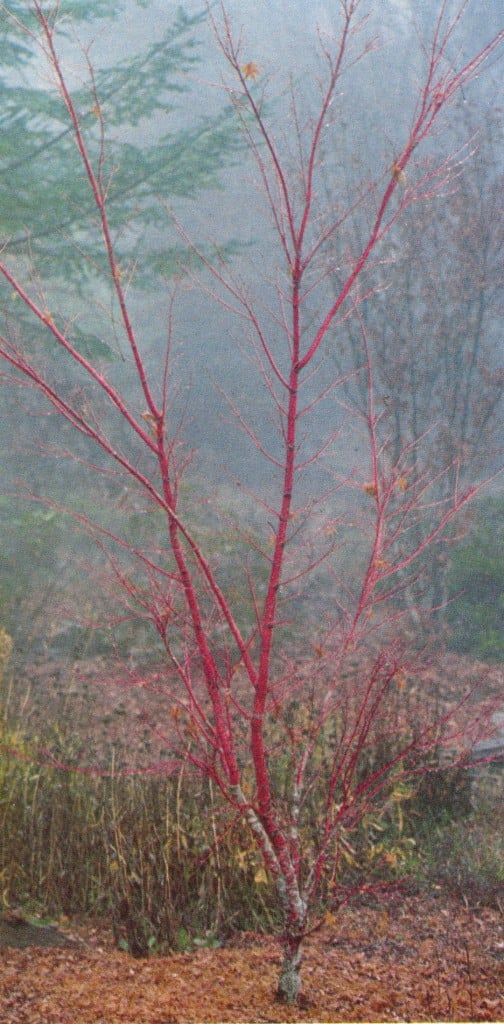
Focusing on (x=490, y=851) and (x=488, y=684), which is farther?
(x=488, y=684)

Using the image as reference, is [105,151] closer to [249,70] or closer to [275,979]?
[249,70]

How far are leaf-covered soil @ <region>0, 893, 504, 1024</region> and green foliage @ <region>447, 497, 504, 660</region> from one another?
447cm

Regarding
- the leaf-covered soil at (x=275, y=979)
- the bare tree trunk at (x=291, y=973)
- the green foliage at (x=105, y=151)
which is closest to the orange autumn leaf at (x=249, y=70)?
the bare tree trunk at (x=291, y=973)

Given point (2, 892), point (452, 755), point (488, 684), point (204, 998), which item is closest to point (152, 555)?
point (488, 684)

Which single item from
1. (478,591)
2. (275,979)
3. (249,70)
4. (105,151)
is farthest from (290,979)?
(105,151)

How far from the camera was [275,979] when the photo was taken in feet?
7.29

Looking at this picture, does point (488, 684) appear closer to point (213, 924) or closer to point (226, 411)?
point (213, 924)

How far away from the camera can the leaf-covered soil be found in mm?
1951

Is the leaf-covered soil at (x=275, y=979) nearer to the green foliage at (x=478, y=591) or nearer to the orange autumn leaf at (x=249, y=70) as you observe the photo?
the orange autumn leaf at (x=249, y=70)

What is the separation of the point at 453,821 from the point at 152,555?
444 cm

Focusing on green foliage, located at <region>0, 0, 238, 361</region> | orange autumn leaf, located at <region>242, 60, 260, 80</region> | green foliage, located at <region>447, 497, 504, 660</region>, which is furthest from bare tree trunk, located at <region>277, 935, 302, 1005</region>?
green foliage, located at <region>0, 0, 238, 361</region>

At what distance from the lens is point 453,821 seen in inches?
155

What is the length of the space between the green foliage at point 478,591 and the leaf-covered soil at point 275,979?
4468 millimetres

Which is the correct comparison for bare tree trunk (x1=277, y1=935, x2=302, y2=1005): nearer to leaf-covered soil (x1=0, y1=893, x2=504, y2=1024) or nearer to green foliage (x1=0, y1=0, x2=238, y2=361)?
leaf-covered soil (x1=0, y1=893, x2=504, y2=1024)
